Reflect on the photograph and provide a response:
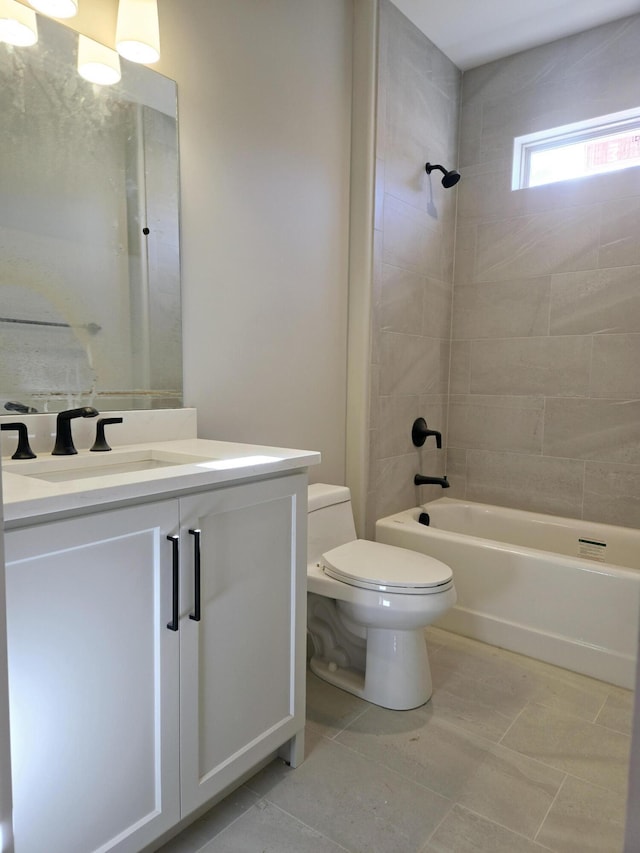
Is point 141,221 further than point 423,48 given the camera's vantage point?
No

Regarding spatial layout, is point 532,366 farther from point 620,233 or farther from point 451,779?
point 451,779

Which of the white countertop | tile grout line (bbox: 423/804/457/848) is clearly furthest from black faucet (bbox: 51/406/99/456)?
tile grout line (bbox: 423/804/457/848)

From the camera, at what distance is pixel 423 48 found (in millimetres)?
2658

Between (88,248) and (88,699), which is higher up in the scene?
(88,248)

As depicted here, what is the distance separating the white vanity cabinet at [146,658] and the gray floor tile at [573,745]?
0.78 metres

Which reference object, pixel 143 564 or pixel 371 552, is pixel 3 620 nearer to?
pixel 143 564

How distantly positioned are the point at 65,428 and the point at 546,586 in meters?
1.86

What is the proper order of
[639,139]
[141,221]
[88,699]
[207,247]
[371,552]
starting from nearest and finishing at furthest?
[88,699]
[141,221]
[207,247]
[371,552]
[639,139]

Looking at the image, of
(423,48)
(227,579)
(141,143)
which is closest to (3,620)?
(227,579)

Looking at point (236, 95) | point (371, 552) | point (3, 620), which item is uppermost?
point (236, 95)

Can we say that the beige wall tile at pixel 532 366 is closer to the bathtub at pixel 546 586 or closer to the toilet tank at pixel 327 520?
the bathtub at pixel 546 586

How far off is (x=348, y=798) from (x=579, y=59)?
323 centimetres

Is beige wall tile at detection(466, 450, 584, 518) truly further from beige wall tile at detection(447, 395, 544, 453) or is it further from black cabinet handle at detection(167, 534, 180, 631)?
black cabinet handle at detection(167, 534, 180, 631)

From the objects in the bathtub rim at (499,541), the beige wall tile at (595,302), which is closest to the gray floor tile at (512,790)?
the bathtub rim at (499,541)
